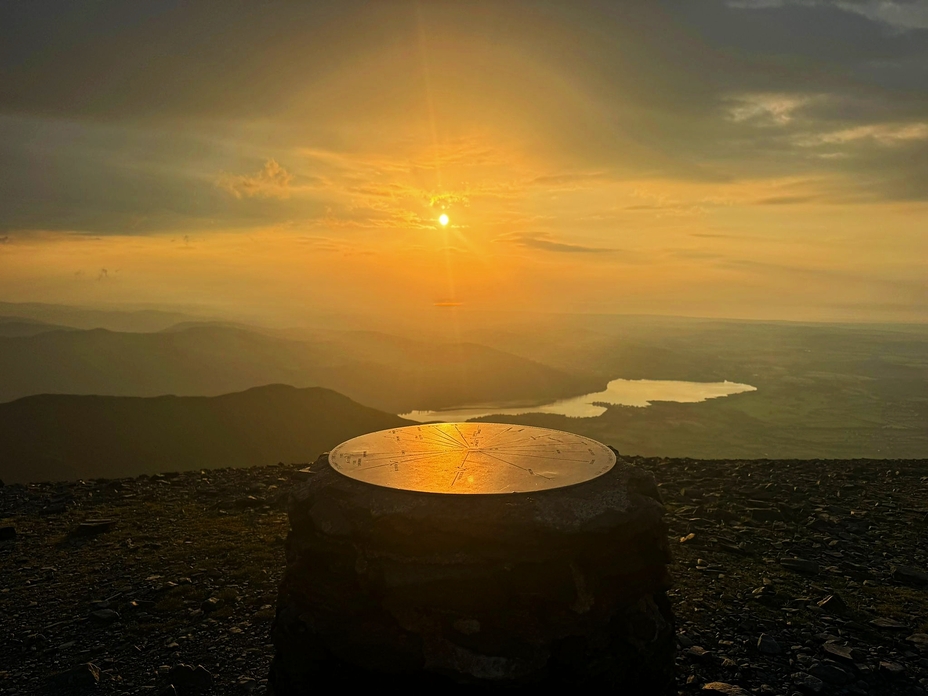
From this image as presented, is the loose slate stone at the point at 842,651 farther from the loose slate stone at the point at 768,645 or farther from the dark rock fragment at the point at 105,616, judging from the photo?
the dark rock fragment at the point at 105,616

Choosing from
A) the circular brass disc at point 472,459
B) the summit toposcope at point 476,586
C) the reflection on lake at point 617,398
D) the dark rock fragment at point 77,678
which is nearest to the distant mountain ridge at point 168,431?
the reflection on lake at point 617,398

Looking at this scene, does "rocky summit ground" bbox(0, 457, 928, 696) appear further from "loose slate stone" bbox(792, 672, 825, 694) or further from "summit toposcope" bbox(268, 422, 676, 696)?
"summit toposcope" bbox(268, 422, 676, 696)

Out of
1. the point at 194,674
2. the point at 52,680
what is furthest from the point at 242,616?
→ the point at 52,680

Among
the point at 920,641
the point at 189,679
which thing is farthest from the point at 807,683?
the point at 189,679

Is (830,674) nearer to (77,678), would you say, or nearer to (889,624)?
(889,624)

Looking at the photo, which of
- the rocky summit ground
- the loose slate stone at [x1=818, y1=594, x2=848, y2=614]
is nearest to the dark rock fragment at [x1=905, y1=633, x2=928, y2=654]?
the rocky summit ground

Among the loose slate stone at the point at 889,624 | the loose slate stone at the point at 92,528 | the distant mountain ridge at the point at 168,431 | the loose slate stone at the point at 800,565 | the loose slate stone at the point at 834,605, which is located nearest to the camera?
→ the loose slate stone at the point at 889,624

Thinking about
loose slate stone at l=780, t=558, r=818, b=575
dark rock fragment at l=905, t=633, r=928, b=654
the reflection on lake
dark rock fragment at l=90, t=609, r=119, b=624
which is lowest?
the reflection on lake
